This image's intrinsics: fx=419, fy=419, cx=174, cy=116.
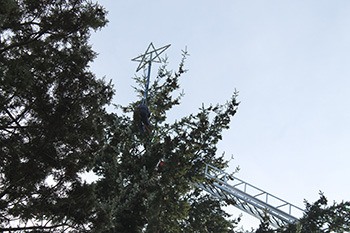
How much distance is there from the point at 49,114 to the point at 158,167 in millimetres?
6289

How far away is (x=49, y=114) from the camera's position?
835 cm

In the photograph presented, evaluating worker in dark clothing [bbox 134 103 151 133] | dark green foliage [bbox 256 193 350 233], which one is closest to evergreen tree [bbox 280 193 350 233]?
dark green foliage [bbox 256 193 350 233]

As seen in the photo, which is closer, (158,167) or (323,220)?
(158,167)

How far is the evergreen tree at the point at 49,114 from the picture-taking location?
7.77 meters

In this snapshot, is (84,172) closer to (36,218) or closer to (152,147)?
(36,218)

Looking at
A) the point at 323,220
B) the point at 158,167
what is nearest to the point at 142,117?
the point at 158,167

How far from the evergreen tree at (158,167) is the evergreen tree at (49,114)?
5.24 feet

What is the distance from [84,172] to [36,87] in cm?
200

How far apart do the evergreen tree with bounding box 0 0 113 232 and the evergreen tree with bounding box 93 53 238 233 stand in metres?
1.60

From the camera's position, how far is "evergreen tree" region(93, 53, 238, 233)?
12555 mm

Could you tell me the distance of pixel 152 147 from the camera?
14.4 m

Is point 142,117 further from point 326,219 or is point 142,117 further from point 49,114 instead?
point 326,219

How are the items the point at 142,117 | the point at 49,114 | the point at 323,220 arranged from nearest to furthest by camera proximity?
the point at 49,114, the point at 142,117, the point at 323,220

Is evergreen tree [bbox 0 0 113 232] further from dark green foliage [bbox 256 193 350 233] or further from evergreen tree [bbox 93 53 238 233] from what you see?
dark green foliage [bbox 256 193 350 233]
